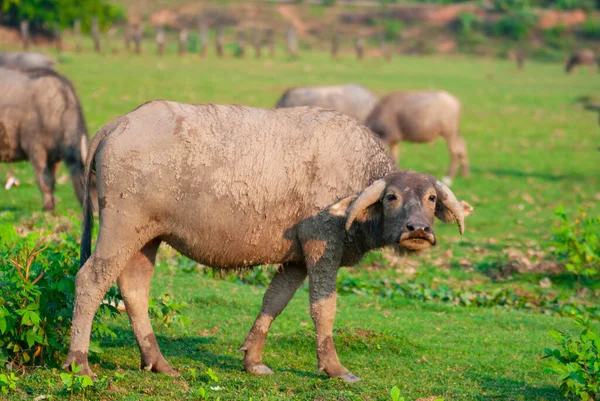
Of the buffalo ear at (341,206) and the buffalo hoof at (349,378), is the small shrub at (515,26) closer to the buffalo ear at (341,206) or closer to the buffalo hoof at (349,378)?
the buffalo ear at (341,206)

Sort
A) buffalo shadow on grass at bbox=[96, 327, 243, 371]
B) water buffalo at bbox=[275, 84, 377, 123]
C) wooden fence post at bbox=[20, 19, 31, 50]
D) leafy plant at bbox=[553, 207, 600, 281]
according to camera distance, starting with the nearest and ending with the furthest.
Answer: buffalo shadow on grass at bbox=[96, 327, 243, 371]
leafy plant at bbox=[553, 207, 600, 281]
water buffalo at bbox=[275, 84, 377, 123]
wooden fence post at bbox=[20, 19, 31, 50]

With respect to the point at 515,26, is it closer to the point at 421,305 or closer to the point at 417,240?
the point at 421,305

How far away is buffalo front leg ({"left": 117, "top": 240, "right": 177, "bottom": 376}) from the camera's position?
5816 mm

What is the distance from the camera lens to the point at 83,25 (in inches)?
1475

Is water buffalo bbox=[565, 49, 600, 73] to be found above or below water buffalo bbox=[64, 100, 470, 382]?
below

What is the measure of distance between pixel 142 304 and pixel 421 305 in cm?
349

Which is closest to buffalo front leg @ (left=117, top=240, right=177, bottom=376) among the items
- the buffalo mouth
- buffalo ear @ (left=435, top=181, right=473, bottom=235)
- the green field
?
the green field

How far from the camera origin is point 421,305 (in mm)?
8625

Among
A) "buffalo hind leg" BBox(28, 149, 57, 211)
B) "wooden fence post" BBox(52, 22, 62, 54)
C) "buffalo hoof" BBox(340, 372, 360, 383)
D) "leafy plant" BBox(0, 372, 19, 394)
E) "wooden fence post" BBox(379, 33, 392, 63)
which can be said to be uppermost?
"leafy plant" BBox(0, 372, 19, 394)

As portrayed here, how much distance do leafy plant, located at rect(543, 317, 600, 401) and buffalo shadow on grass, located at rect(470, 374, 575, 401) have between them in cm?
30

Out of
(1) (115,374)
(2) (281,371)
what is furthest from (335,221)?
(1) (115,374)

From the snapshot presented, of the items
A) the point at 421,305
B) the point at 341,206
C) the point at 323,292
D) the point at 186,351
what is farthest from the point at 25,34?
the point at 341,206

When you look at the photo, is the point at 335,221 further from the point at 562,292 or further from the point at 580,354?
the point at 562,292

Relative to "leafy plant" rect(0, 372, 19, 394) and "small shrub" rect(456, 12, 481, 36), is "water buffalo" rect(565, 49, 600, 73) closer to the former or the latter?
"small shrub" rect(456, 12, 481, 36)
